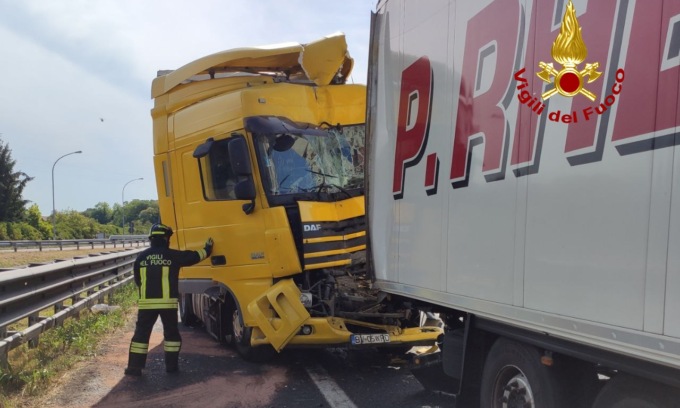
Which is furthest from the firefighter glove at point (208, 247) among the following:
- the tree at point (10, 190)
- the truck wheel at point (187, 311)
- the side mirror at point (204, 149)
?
A: the tree at point (10, 190)

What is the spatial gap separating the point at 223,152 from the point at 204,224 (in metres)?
0.98

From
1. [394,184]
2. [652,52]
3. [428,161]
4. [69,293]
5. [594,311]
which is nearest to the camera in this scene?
[652,52]

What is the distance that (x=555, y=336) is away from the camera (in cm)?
287

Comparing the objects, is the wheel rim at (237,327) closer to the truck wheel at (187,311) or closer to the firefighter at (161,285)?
the firefighter at (161,285)

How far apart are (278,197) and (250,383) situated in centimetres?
203

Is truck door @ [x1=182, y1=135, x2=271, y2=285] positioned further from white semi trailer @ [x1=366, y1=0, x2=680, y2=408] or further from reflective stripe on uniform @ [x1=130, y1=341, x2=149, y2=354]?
white semi trailer @ [x1=366, y1=0, x2=680, y2=408]

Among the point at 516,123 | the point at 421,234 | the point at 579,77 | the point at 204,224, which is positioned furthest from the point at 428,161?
the point at 204,224

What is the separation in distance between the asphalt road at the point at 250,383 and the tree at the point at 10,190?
211ft

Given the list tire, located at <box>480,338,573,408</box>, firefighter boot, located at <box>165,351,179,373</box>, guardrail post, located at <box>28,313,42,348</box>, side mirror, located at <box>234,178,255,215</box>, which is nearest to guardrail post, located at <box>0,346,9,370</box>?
guardrail post, located at <box>28,313,42,348</box>

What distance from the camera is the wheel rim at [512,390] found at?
3.26m

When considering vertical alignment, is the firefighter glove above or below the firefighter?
above

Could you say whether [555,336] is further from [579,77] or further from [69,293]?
[69,293]

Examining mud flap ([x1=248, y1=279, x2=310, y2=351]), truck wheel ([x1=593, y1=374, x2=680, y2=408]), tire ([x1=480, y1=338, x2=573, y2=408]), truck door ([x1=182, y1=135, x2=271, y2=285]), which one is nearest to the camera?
truck wheel ([x1=593, y1=374, x2=680, y2=408])

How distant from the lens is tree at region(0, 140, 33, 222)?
62.8 m
